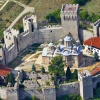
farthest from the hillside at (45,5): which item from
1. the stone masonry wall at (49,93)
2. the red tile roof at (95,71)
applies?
the stone masonry wall at (49,93)

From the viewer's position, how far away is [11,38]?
355 ft

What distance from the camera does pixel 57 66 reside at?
97.9 meters

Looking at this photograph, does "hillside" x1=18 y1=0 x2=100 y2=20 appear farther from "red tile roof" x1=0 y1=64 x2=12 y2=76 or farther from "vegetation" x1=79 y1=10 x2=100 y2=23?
"red tile roof" x1=0 y1=64 x2=12 y2=76

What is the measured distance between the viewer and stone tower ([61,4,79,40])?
10912 centimetres

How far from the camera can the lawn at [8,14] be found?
4779 inches

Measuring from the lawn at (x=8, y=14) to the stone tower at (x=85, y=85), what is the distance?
2970 centimetres

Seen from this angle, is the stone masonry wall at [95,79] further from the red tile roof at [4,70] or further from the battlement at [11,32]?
the battlement at [11,32]

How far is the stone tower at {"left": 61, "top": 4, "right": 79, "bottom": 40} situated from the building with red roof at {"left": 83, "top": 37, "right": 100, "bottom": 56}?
3610 mm

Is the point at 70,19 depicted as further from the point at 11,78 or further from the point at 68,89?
the point at 11,78

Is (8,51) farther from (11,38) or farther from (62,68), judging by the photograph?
(62,68)

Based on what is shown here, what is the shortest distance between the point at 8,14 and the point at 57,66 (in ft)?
95.4

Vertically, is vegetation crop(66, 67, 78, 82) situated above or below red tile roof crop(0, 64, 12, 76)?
below

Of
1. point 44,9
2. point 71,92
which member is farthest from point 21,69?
point 44,9

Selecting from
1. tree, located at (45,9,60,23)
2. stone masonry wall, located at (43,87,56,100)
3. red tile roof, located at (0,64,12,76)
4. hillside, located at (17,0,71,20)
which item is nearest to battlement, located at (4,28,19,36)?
red tile roof, located at (0,64,12,76)
